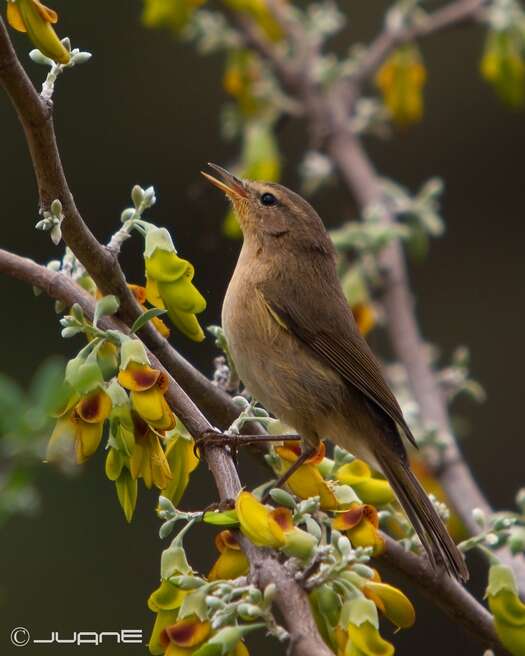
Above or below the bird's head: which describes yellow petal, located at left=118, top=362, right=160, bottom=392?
below

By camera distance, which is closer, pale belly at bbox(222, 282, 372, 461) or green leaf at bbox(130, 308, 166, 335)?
green leaf at bbox(130, 308, 166, 335)

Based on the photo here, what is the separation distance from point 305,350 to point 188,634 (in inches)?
68.9

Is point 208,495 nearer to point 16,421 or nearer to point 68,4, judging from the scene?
point 68,4

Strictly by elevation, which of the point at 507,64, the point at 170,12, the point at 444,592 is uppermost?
the point at 170,12

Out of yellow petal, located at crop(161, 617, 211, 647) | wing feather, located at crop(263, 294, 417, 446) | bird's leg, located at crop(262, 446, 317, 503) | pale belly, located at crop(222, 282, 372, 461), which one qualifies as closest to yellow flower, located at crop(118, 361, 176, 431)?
yellow petal, located at crop(161, 617, 211, 647)

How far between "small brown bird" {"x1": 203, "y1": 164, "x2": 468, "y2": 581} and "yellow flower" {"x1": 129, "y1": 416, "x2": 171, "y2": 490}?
106cm

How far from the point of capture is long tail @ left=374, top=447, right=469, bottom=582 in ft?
9.46

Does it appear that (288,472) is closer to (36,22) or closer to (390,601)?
(390,601)

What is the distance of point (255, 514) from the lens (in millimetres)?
2184

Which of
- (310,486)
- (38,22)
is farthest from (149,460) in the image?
(38,22)

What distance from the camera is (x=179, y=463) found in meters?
2.54

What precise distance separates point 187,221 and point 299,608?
7746 millimetres

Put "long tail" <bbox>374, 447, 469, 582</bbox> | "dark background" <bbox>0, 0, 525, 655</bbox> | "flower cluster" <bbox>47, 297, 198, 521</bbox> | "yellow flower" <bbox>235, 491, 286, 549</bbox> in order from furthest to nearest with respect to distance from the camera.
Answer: "dark background" <bbox>0, 0, 525, 655</bbox> → "long tail" <bbox>374, 447, 469, 582</bbox> → "flower cluster" <bbox>47, 297, 198, 521</bbox> → "yellow flower" <bbox>235, 491, 286, 549</bbox>

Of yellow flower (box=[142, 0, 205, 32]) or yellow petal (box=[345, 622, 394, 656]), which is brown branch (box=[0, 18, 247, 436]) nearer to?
yellow petal (box=[345, 622, 394, 656])
